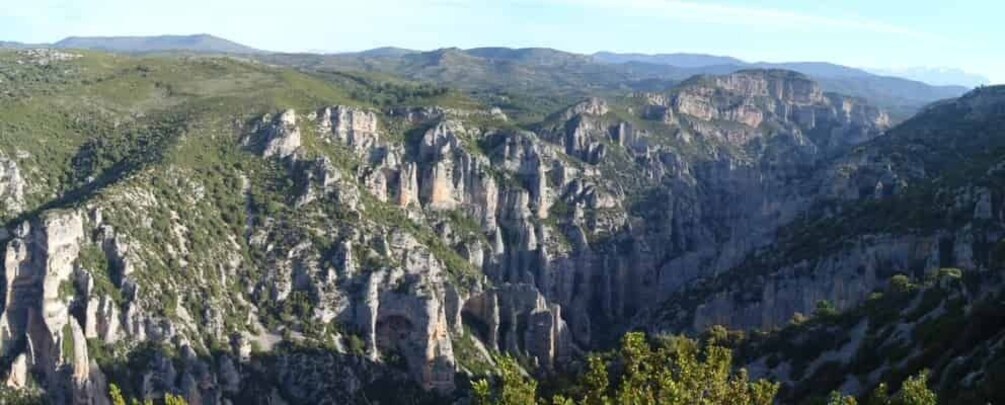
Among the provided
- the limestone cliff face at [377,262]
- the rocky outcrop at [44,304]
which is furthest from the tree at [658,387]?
the rocky outcrop at [44,304]

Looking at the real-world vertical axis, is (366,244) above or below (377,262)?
above

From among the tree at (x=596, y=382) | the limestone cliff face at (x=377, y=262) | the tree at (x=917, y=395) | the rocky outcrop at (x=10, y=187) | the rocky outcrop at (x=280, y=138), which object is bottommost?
the limestone cliff face at (x=377, y=262)

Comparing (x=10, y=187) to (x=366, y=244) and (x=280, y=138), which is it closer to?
(x=280, y=138)

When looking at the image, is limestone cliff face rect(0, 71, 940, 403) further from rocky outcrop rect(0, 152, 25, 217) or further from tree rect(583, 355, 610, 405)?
tree rect(583, 355, 610, 405)

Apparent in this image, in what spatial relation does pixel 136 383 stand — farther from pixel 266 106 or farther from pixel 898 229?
pixel 898 229

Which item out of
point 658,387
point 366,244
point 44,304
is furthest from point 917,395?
point 366,244

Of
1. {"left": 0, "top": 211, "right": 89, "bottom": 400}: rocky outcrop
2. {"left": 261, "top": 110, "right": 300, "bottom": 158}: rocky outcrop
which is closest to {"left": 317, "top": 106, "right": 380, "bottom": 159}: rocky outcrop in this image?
{"left": 261, "top": 110, "right": 300, "bottom": 158}: rocky outcrop

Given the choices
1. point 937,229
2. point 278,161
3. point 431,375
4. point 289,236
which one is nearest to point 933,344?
point 937,229

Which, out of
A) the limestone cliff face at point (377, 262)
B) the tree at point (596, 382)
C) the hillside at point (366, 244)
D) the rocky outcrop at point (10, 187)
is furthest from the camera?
the rocky outcrop at point (10, 187)

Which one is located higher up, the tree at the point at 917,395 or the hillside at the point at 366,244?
the tree at the point at 917,395

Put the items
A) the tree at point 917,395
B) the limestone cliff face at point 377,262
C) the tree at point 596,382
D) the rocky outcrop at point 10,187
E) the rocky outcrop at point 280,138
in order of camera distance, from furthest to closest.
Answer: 1. the rocky outcrop at point 280,138
2. the rocky outcrop at point 10,187
3. the limestone cliff face at point 377,262
4. the tree at point 596,382
5. the tree at point 917,395

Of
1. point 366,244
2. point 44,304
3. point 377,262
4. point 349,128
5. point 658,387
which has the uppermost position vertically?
point 658,387

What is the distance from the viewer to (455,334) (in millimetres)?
128250

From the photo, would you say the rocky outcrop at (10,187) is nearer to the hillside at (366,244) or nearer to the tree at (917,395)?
the hillside at (366,244)
